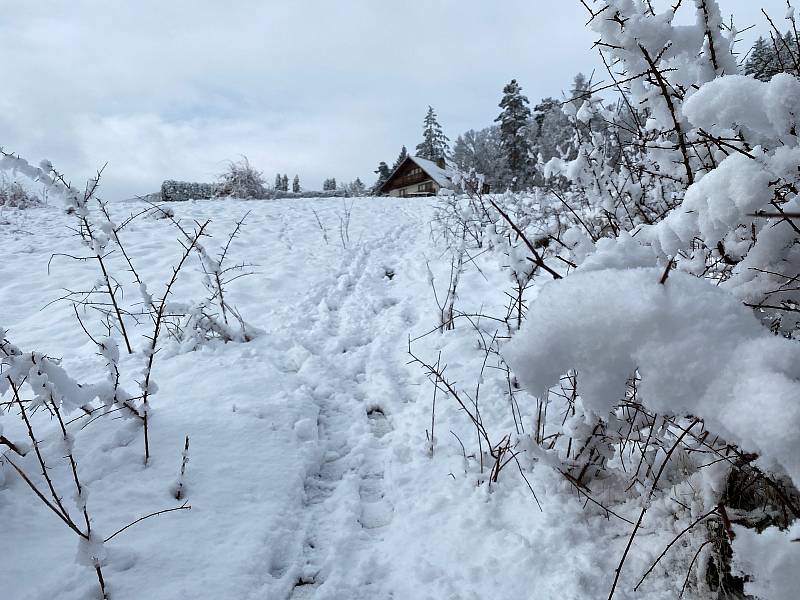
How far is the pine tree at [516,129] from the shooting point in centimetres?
2995

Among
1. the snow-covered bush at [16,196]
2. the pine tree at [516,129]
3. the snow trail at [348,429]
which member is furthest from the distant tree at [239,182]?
the pine tree at [516,129]

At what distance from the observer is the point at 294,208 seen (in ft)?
39.4

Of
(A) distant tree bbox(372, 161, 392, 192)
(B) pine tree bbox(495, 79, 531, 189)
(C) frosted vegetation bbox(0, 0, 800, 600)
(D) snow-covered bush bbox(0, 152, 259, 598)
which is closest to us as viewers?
(C) frosted vegetation bbox(0, 0, 800, 600)

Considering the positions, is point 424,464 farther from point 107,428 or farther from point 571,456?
point 107,428

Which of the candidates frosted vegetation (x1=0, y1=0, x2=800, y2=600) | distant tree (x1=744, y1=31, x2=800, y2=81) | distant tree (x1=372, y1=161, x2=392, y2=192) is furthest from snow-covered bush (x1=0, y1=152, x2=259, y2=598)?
distant tree (x1=372, y1=161, x2=392, y2=192)

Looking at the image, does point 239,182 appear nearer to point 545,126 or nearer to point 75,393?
point 75,393

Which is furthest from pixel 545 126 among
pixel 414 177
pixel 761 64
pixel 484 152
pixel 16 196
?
pixel 761 64

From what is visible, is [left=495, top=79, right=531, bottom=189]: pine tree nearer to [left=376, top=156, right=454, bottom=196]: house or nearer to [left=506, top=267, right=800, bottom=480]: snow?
[left=376, top=156, right=454, bottom=196]: house

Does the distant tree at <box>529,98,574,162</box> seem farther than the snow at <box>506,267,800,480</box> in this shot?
Yes

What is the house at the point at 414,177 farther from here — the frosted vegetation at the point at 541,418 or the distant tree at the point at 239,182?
the frosted vegetation at the point at 541,418

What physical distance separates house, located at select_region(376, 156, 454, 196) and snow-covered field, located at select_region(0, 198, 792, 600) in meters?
26.9

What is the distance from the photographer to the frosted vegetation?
0.84 meters

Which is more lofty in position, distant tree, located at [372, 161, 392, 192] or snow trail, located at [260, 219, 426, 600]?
distant tree, located at [372, 161, 392, 192]

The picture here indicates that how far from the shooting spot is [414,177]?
34.8m
